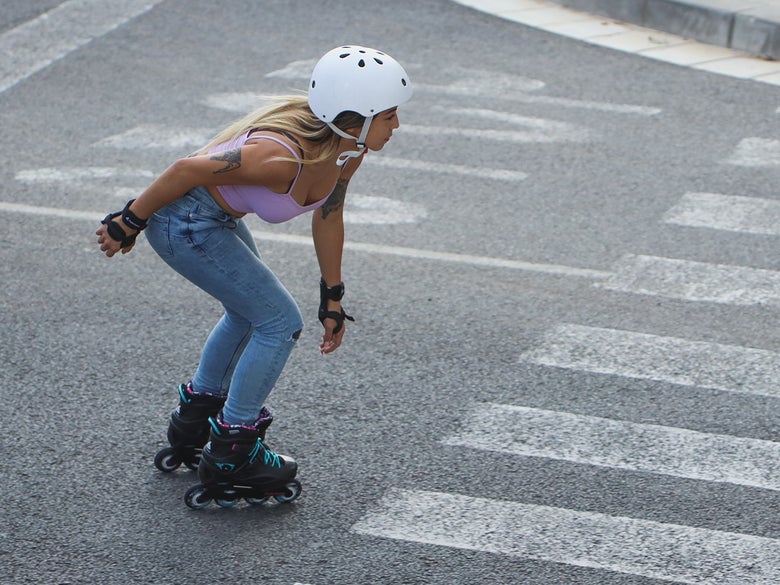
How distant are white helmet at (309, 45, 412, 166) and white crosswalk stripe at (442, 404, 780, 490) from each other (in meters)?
1.62

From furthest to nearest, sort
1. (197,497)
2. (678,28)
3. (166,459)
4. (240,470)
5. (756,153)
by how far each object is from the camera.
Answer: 1. (678,28)
2. (756,153)
3. (166,459)
4. (197,497)
5. (240,470)

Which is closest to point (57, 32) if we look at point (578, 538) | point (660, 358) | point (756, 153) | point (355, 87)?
point (756, 153)

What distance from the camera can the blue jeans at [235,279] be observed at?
484 cm

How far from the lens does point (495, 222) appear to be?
330 inches

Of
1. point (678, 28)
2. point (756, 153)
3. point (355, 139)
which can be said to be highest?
point (355, 139)

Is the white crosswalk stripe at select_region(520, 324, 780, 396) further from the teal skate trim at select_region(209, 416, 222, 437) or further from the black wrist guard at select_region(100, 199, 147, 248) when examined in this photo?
the black wrist guard at select_region(100, 199, 147, 248)

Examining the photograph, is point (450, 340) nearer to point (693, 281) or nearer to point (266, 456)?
point (693, 281)

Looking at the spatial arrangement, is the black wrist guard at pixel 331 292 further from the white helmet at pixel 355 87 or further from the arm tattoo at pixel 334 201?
the white helmet at pixel 355 87

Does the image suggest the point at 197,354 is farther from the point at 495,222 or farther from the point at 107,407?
the point at 495,222

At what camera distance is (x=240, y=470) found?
5.01 meters

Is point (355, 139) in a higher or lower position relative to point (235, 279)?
higher

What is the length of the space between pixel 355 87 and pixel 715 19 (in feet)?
28.5

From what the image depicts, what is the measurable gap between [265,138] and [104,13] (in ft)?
31.5

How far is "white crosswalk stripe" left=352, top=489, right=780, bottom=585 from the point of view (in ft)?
15.5
